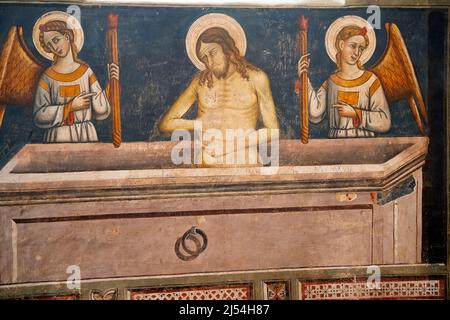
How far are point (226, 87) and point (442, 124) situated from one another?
6.46 ft

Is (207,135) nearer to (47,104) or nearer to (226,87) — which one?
(226,87)

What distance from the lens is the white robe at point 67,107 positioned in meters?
5.39

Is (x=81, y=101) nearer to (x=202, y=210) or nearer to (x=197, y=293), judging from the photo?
(x=202, y=210)

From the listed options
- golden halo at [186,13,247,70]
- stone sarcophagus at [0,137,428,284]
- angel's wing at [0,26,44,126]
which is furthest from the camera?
golden halo at [186,13,247,70]

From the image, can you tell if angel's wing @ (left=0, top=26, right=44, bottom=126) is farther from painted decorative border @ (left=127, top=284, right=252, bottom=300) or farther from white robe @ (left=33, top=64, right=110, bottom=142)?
painted decorative border @ (left=127, top=284, right=252, bottom=300)

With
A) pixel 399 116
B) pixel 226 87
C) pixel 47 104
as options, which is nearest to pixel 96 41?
pixel 47 104

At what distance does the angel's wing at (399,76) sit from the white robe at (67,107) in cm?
246

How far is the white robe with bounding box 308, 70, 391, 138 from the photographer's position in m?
5.71

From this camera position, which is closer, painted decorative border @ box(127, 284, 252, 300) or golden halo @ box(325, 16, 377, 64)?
painted decorative border @ box(127, 284, 252, 300)

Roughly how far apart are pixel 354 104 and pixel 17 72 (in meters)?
2.91

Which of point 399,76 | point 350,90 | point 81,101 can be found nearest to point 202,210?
point 81,101

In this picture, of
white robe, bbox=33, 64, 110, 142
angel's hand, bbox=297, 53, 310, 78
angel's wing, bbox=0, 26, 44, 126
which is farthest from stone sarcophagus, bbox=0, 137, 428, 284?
angel's hand, bbox=297, 53, 310, 78

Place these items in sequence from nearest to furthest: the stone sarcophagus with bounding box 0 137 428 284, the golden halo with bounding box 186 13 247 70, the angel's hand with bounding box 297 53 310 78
Result: 1. the stone sarcophagus with bounding box 0 137 428 284
2. the golden halo with bounding box 186 13 247 70
3. the angel's hand with bounding box 297 53 310 78

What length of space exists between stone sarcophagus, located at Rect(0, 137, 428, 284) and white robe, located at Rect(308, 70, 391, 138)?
0.13 m
